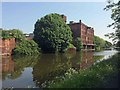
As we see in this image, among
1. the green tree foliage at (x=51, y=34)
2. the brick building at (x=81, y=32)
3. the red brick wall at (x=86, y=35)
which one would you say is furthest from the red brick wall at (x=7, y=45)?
the red brick wall at (x=86, y=35)

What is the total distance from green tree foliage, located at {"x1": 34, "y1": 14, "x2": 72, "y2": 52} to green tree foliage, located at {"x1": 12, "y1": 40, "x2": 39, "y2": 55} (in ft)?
9.63

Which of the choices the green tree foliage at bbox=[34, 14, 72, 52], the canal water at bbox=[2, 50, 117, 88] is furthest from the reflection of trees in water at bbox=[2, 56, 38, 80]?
the green tree foliage at bbox=[34, 14, 72, 52]

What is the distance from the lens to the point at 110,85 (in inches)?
410

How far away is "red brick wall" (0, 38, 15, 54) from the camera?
48487 millimetres

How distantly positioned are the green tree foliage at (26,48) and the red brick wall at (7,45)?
0.97 m

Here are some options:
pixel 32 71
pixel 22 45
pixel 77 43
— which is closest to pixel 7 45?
pixel 22 45

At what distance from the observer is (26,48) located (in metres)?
52.2

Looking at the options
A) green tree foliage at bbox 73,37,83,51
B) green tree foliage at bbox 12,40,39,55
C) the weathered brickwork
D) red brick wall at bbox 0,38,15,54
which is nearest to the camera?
the weathered brickwork

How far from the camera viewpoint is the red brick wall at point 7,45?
159ft

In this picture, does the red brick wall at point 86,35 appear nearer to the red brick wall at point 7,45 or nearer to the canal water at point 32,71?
the red brick wall at point 7,45

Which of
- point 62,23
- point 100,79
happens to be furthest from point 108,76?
point 62,23

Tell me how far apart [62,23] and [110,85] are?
186 ft

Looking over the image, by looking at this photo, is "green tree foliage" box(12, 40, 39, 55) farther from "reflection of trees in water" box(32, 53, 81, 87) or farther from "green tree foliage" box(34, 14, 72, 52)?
"reflection of trees in water" box(32, 53, 81, 87)

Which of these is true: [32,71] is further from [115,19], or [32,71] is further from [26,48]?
[26,48]
